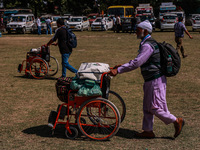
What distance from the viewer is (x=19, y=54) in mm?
17375

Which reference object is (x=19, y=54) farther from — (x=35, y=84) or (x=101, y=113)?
(x=101, y=113)

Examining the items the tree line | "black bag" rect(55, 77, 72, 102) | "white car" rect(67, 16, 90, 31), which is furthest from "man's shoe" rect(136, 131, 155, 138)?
the tree line

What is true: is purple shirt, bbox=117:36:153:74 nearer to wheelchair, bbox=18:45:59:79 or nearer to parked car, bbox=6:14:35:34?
wheelchair, bbox=18:45:59:79

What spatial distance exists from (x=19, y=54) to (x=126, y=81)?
28.1 ft

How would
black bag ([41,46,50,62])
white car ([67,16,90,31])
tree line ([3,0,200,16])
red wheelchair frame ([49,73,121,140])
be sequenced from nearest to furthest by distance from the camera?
red wheelchair frame ([49,73,121,140]) → black bag ([41,46,50,62]) → white car ([67,16,90,31]) → tree line ([3,0,200,16])

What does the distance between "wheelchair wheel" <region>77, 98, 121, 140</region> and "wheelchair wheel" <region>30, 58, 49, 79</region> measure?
17.4 feet

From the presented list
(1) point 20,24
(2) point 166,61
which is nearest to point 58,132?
(2) point 166,61

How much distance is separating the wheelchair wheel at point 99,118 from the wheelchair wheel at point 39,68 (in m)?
5.30

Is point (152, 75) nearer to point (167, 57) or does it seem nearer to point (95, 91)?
point (167, 57)

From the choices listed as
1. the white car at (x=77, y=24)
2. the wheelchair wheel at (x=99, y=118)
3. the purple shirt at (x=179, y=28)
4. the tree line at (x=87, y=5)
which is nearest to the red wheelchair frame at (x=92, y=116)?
the wheelchair wheel at (x=99, y=118)

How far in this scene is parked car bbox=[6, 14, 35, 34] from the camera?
3384cm

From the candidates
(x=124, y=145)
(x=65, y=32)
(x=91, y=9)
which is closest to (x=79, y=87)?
(x=124, y=145)

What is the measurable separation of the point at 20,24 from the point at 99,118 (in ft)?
98.7

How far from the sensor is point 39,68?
35.7ft
